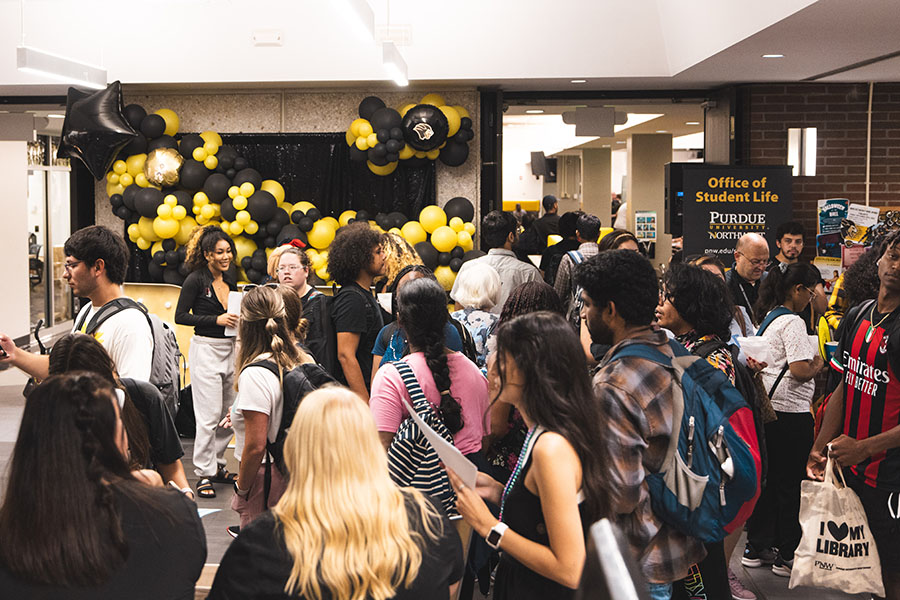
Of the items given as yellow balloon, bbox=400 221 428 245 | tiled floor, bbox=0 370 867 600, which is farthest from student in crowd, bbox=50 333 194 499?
yellow balloon, bbox=400 221 428 245

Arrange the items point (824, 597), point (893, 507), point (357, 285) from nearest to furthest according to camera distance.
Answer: point (893, 507), point (824, 597), point (357, 285)

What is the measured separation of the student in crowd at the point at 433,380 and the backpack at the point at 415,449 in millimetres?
22

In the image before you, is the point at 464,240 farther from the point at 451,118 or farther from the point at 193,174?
the point at 193,174

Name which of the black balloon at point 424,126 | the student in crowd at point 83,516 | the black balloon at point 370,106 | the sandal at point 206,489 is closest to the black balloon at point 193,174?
the black balloon at point 370,106

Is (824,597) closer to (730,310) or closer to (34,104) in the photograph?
(730,310)

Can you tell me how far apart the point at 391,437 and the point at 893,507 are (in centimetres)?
185

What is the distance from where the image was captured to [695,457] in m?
2.59

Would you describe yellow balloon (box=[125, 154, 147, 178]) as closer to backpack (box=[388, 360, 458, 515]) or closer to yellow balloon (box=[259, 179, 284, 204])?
yellow balloon (box=[259, 179, 284, 204])

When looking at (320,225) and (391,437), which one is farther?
(320,225)

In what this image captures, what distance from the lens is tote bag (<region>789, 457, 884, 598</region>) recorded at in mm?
3420

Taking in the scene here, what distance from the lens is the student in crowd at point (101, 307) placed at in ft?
10.7

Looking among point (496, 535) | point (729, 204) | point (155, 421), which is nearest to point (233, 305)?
point (155, 421)

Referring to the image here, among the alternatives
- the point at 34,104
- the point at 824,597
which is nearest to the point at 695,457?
the point at 824,597

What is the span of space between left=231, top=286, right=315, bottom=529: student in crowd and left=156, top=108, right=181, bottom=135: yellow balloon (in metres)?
5.21
